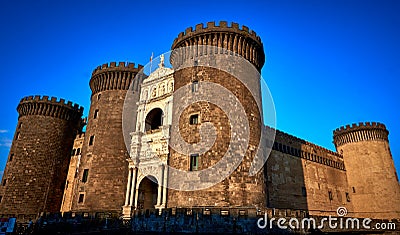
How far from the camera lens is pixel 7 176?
32.6 meters

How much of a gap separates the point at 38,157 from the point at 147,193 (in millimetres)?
14653

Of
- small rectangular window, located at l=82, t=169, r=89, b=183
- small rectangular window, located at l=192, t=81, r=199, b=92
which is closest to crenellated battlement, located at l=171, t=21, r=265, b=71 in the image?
small rectangular window, located at l=192, t=81, r=199, b=92

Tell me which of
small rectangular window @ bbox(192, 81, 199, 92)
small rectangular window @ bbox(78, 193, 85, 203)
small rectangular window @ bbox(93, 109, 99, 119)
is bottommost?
small rectangular window @ bbox(78, 193, 85, 203)

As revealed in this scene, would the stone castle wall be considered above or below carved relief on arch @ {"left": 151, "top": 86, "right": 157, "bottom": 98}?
below

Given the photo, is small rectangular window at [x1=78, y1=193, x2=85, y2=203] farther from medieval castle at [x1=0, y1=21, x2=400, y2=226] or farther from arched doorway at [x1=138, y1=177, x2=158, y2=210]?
arched doorway at [x1=138, y1=177, x2=158, y2=210]

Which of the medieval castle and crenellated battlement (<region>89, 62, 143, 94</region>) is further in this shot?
crenellated battlement (<region>89, 62, 143, 94</region>)

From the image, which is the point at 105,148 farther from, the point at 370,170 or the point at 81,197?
the point at 370,170

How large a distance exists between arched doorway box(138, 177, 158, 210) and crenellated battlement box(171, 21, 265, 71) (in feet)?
38.2

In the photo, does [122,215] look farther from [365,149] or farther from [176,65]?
[365,149]

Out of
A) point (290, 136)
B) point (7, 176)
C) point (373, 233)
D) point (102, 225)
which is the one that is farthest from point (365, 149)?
point (7, 176)

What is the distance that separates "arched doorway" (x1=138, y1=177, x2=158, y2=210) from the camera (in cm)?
2711

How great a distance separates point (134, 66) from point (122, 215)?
16028 millimetres

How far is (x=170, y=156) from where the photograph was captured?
78.5 feet

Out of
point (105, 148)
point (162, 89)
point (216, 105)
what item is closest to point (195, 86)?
point (216, 105)
